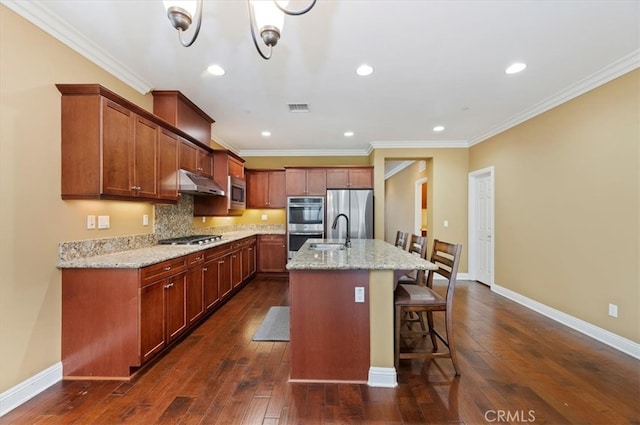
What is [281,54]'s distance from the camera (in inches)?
96.9

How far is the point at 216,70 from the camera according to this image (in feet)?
8.94

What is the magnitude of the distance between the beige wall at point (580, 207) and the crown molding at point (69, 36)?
15.9ft

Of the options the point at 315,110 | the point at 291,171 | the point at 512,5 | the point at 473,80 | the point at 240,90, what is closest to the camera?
the point at 512,5

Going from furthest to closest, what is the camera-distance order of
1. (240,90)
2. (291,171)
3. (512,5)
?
1. (291,171)
2. (240,90)
3. (512,5)

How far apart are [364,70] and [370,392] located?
2.82 meters

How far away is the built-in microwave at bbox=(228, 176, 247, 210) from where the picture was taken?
177 inches

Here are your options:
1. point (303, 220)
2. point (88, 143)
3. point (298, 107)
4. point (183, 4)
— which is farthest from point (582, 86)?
point (88, 143)

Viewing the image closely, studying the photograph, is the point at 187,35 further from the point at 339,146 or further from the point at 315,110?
the point at 339,146

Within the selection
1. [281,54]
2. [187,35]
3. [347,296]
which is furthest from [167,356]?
[281,54]

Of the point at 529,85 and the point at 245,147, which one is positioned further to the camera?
the point at 245,147

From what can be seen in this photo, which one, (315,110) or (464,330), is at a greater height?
(315,110)

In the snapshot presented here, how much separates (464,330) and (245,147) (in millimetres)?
5082

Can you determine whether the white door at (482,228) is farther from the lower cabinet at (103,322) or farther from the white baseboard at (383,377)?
the lower cabinet at (103,322)

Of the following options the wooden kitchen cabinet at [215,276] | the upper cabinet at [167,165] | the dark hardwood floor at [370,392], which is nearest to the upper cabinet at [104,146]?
the upper cabinet at [167,165]
